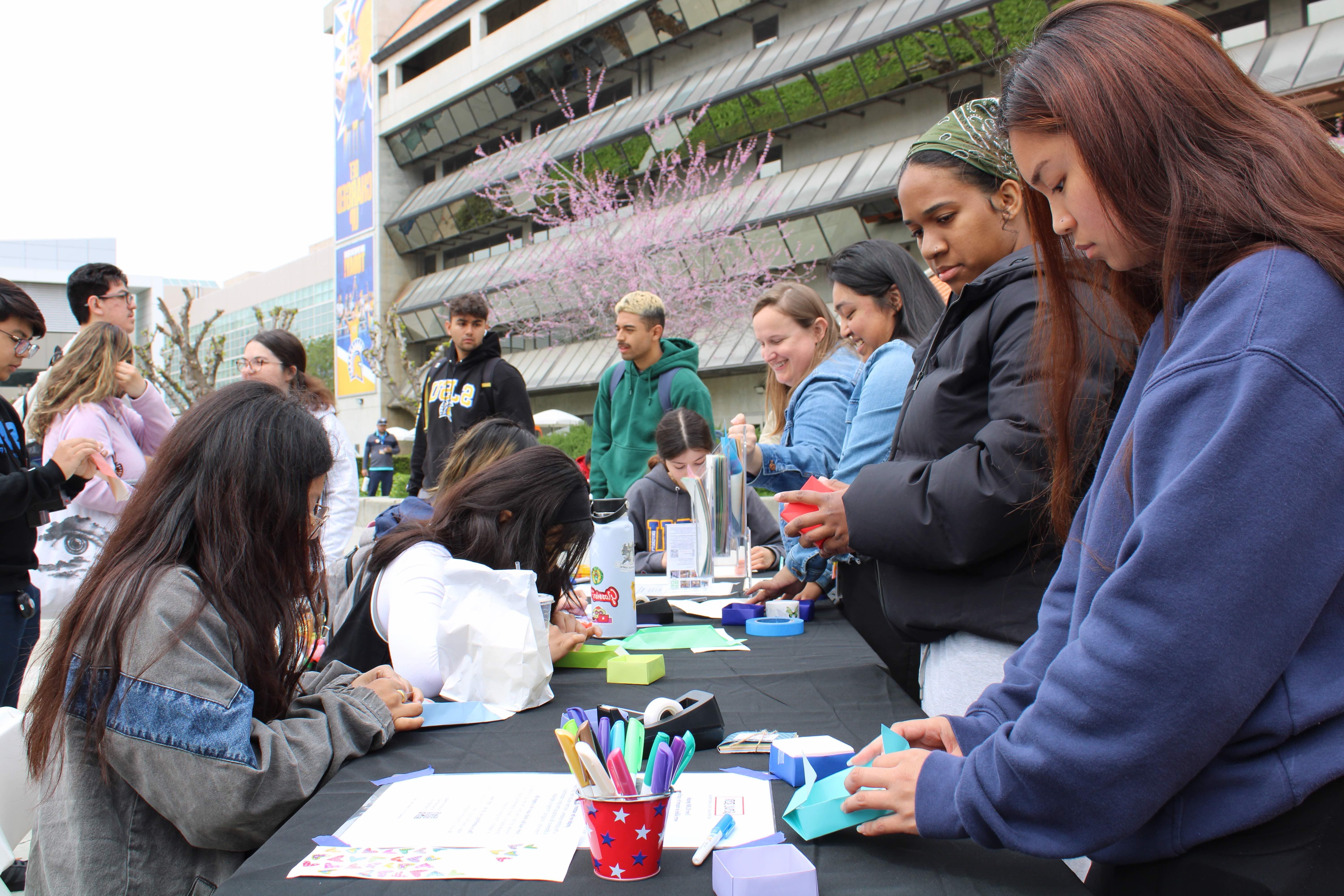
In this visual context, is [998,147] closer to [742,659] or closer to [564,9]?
[742,659]

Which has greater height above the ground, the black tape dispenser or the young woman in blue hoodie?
the young woman in blue hoodie

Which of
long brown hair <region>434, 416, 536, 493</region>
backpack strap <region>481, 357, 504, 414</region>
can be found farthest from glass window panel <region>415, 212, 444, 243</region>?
long brown hair <region>434, 416, 536, 493</region>

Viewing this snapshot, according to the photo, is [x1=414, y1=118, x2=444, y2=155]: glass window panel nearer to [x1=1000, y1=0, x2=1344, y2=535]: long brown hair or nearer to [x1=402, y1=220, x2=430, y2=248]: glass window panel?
[x1=402, y1=220, x2=430, y2=248]: glass window panel

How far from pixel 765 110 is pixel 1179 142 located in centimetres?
1805

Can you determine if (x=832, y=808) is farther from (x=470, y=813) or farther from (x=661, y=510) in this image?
(x=661, y=510)

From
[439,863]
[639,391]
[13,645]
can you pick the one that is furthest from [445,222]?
[439,863]

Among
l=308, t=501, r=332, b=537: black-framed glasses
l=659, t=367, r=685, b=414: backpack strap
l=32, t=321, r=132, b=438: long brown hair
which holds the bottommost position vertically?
l=308, t=501, r=332, b=537: black-framed glasses

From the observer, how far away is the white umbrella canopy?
19.4 m

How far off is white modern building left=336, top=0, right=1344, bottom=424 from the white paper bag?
10070mm

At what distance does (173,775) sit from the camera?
1096 mm

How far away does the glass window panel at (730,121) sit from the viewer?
58.0 ft

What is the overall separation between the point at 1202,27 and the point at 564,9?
23.1 m

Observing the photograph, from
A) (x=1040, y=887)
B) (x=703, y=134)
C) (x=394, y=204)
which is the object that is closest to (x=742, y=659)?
(x=1040, y=887)

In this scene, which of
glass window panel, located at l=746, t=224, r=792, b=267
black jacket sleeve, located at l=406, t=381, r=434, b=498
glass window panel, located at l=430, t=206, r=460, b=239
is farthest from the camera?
glass window panel, located at l=430, t=206, r=460, b=239
